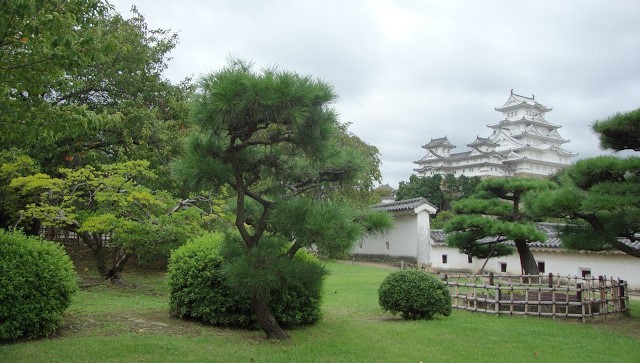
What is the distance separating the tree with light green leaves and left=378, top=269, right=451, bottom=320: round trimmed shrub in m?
2.47

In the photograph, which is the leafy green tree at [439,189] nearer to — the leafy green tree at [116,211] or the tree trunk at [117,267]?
the tree trunk at [117,267]

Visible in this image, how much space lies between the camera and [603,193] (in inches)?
350

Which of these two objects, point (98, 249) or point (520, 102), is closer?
point (98, 249)

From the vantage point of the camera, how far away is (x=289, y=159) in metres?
7.45

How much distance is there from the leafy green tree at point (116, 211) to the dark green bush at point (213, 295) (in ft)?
9.32

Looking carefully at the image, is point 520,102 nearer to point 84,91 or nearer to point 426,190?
point 426,190

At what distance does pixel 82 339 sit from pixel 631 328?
31.3 ft

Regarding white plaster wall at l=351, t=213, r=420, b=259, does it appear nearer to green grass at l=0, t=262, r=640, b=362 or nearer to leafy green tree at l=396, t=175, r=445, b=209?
green grass at l=0, t=262, r=640, b=362

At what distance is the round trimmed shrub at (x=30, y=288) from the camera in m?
6.54

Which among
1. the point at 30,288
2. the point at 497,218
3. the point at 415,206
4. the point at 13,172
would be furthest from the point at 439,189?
the point at 30,288

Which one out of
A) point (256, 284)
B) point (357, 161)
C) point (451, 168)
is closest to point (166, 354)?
point (256, 284)

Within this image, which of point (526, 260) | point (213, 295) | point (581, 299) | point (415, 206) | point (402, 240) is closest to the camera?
point (213, 295)

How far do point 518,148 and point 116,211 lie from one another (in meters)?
51.9

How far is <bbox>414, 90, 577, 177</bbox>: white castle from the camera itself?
5600 cm
